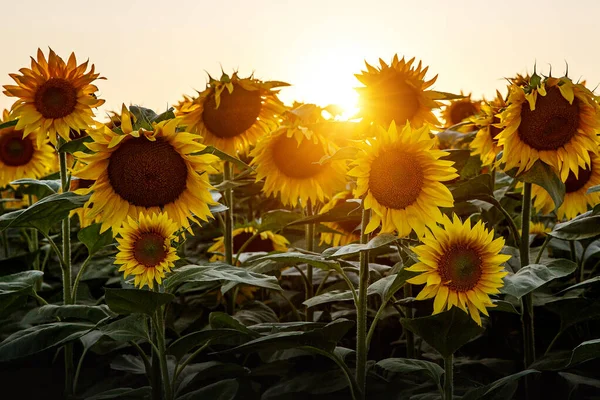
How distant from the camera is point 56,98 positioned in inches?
92.4

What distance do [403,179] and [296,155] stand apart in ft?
3.16

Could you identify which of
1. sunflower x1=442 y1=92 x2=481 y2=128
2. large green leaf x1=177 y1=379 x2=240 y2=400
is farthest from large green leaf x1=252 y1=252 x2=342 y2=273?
sunflower x1=442 y1=92 x2=481 y2=128

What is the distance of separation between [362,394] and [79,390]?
976 mm

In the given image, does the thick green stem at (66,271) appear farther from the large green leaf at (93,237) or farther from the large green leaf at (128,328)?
the large green leaf at (128,328)

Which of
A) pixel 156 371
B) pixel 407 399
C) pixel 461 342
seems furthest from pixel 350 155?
A: pixel 156 371

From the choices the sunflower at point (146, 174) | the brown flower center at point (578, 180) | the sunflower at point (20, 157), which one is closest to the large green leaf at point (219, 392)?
the sunflower at point (146, 174)

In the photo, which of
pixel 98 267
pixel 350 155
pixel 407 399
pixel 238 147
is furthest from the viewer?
pixel 98 267

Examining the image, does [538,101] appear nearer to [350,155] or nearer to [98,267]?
[350,155]

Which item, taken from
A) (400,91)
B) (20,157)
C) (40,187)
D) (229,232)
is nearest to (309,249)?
(229,232)

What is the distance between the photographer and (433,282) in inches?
67.1

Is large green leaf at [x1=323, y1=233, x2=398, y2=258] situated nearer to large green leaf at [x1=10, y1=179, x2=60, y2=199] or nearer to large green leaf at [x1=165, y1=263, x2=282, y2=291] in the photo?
large green leaf at [x1=165, y1=263, x2=282, y2=291]

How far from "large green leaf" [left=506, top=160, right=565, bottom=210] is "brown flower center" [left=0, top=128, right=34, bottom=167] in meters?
2.65

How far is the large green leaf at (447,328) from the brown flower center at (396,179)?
27 cm

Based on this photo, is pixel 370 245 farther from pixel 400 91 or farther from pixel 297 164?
pixel 297 164
